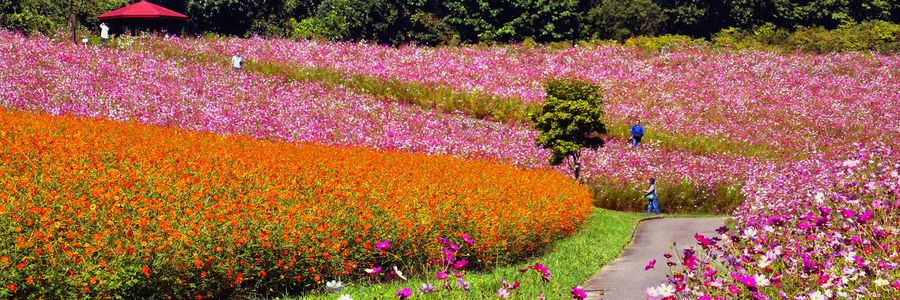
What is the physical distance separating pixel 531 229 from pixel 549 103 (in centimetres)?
Answer: 1548

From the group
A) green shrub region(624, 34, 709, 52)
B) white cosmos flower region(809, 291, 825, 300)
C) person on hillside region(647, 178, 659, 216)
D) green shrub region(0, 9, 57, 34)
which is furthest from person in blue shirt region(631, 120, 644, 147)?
white cosmos flower region(809, 291, 825, 300)

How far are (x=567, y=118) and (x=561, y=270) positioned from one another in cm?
1702

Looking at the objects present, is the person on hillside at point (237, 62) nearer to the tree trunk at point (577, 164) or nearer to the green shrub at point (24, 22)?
the green shrub at point (24, 22)

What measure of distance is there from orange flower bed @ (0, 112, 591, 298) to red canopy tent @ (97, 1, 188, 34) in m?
30.4

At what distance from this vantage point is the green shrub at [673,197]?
28297mm

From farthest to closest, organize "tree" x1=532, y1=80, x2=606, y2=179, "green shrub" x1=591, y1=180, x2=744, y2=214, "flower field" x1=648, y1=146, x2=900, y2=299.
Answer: "tree" x1=532, y1=80, x2=606, y2=179 < "green shrub" x1=591, y1=180, x2=744, y2=214 < "flower field" x1=648, y1=146, x2=900, y2=299

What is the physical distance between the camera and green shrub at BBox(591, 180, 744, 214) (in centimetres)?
2830

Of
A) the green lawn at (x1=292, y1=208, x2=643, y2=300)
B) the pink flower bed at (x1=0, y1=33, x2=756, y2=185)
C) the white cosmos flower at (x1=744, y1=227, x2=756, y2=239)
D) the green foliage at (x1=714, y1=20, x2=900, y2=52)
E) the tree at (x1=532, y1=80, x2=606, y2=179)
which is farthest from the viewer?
the green foliage at (x1=714, y1=20, x2=900, y2=52)

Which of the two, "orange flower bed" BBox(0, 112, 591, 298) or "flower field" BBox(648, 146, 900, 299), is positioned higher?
"flower field" BBox(648, 146, 900, 299)

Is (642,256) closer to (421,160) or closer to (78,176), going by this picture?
(421,160)

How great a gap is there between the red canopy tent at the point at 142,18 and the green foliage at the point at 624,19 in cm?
2965

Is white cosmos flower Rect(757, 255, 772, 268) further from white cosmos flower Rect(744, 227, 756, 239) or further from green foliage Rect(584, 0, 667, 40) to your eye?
green foliage Rect(584, 0, 667, 40)

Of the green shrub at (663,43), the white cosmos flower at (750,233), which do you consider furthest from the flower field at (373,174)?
the green shrub at (663,43)

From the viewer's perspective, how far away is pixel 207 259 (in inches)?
357
